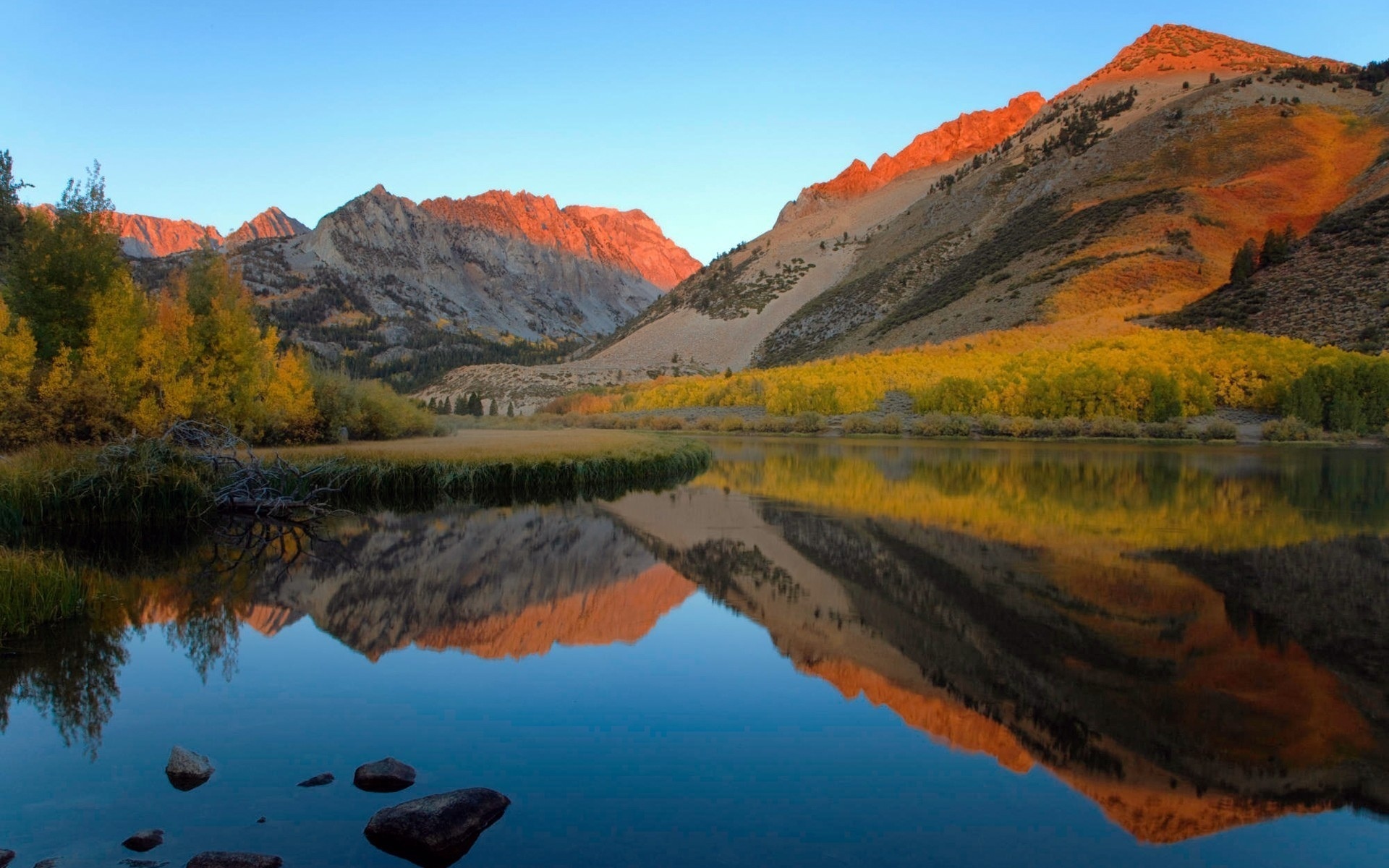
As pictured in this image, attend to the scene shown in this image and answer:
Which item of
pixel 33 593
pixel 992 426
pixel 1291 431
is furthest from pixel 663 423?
pixel 33 593

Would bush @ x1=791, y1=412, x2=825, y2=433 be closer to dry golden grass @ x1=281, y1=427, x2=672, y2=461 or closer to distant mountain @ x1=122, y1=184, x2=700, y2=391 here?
dry golden grass @ x1=281, y1=427, x2=672, y2=461

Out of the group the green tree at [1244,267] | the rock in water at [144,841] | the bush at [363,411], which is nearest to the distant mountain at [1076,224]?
Answer: the green tree at [1244,267]

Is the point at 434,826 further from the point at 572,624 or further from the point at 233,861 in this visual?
the point at 572,624

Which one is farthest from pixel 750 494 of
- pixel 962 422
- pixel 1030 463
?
pixel 962 422

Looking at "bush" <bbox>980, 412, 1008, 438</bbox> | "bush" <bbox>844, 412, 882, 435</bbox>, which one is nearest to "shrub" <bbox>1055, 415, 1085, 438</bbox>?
"bush" <bbox>980, 412, 1008, 438</bbox>

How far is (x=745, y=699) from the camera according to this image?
21.7 ft

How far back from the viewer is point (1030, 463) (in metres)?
25.9

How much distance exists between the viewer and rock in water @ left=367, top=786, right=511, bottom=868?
4.15 m

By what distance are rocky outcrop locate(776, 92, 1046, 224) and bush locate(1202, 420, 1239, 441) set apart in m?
96.8

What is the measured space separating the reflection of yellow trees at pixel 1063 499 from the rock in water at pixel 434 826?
33.0 feet

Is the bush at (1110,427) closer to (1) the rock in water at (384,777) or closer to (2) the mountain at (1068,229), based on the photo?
(2) the mountain at (1068,229)

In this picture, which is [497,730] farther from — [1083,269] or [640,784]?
[1083,269]

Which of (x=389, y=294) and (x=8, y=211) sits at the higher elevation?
(x=389, y=294)

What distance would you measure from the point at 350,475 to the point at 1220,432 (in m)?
33.4
